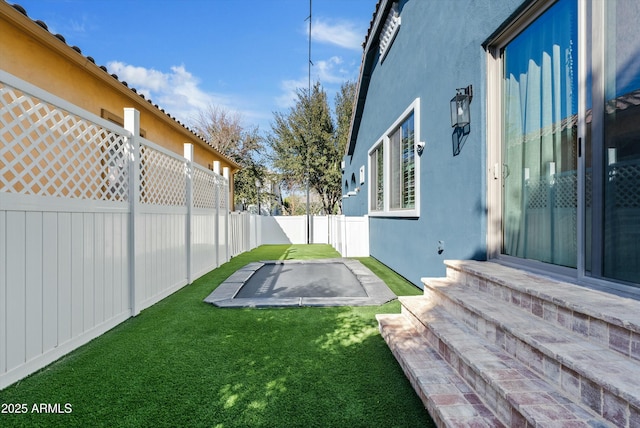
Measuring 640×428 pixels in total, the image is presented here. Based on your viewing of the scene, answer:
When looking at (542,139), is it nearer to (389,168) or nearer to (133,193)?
(389,168)

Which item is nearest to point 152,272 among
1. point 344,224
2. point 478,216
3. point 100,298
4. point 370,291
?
point 100,298

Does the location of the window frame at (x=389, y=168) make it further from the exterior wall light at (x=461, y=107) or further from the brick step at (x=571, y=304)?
the brick step at (x=571, y=304)

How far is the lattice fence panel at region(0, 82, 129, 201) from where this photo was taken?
2.28 meters

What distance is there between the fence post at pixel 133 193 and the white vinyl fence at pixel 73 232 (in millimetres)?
12

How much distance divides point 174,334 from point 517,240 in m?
3.63

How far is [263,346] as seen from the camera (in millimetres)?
2797

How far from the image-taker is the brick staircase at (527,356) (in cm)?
132

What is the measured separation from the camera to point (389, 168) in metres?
6.64

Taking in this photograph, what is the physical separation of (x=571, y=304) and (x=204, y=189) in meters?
6.33

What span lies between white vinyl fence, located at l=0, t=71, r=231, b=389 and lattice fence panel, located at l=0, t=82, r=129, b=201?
1cm

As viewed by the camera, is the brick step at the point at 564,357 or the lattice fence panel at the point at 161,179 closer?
the brick step at the point at 564,357

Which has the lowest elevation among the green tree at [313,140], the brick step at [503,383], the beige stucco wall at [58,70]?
the brick step at [503,383]

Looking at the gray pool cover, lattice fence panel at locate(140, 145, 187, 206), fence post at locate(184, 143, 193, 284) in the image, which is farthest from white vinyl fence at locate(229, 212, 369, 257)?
lattice fence panel at locate(140, 145, 187, 206)

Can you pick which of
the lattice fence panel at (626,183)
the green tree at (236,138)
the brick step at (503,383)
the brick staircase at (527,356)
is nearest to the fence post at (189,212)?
the brick staircase at (527,356)
